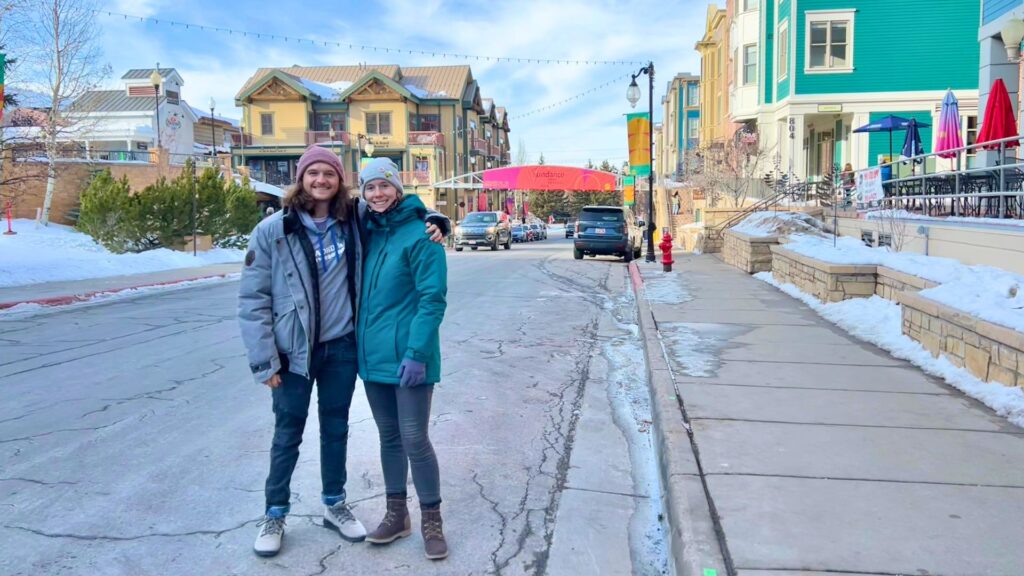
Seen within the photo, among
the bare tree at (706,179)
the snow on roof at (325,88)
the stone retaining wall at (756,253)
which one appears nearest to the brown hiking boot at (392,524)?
the stone retaining wall at (756,253)

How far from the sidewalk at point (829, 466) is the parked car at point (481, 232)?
2528cm

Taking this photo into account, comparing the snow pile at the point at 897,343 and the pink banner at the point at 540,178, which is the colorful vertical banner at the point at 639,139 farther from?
the pink banner at the point at 540,178

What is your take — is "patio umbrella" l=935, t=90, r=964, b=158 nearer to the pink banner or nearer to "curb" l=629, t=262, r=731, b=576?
"curb" l=629, t=262, r=731, b=576

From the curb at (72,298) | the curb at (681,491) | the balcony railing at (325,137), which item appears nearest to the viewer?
the curb at (681,491)

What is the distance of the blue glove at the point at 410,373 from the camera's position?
3.65 m

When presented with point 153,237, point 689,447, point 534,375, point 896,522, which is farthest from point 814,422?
point 153,237

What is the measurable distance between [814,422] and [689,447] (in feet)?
3.85

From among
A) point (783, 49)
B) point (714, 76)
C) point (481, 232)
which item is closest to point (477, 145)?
point (714, 76)

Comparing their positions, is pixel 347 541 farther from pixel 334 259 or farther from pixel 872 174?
pixel 872 174

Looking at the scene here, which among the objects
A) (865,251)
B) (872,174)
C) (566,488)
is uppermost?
(872,174)

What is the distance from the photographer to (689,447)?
507 centimetres

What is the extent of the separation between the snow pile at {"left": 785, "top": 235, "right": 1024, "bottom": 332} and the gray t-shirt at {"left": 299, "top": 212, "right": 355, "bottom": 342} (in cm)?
487

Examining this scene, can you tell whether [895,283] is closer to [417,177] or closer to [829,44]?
[829,44]

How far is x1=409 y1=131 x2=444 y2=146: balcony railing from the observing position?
188 ft
